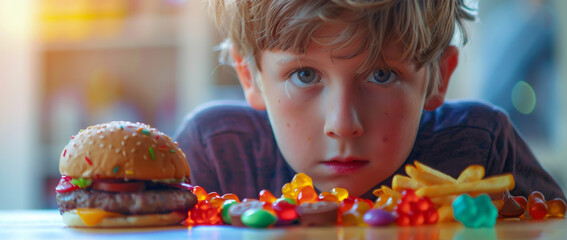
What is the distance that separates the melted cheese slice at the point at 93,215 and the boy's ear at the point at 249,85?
63 centimetres

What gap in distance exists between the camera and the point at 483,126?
168cm

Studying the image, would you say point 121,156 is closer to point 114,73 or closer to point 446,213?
point 446,213

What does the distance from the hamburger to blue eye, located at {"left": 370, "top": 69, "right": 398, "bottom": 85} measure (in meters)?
0.50

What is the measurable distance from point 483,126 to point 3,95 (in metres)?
2.60

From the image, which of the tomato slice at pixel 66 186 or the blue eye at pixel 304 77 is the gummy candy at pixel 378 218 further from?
the tomato slice at pixel 66 186

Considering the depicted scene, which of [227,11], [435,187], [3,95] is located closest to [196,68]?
[3,95]

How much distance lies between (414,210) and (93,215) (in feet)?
1.87

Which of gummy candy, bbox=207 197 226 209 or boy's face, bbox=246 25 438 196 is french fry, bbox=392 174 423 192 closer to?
boy's face, bbox=246 25 438 196

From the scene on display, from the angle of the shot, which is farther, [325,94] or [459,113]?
[459,113]

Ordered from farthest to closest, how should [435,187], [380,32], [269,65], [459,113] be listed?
[459,113] < [269,65] < [380,32] < [435,187]

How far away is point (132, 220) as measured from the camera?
101cm

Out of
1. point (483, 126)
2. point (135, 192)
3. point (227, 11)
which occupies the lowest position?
point (135, 192)

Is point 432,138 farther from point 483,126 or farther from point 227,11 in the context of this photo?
point 227,11

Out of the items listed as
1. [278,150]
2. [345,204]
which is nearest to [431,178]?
[345,204]
